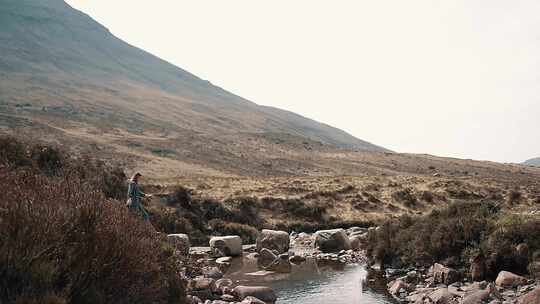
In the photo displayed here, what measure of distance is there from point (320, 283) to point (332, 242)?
7844mm

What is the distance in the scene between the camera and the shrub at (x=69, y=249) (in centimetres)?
682

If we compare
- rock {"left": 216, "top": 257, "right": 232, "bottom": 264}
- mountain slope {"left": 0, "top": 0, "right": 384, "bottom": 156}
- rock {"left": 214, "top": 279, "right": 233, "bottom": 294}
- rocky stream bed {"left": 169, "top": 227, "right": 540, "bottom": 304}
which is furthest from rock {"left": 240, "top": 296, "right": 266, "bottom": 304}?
mountain slope {"left": 0, "top": 0, "right": 384, "bottom": 156}

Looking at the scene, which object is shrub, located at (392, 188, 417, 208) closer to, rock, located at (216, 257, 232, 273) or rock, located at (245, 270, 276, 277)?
rock, located at (216, 257, 232, 273)

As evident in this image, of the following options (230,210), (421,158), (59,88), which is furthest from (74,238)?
(59,88)

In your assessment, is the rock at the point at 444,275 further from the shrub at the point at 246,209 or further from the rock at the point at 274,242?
the shrub at the point at 246,209

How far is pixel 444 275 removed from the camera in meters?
16.6

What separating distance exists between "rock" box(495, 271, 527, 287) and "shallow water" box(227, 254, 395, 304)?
3454 mm

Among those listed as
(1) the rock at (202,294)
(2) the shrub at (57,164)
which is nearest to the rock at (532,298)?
(1) the rock at (202,294)

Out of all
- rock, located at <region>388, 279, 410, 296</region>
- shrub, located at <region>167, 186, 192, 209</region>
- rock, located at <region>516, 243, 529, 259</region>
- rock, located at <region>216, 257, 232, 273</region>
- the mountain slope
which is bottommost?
the mountain slope

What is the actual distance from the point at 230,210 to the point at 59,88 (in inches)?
4889

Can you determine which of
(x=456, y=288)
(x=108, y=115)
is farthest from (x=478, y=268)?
(x=108, y=115)

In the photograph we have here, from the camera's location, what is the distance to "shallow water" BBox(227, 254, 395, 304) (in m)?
15.7

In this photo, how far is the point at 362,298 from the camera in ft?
51.4

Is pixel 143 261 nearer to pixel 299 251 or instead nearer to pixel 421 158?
pixel 299 251
